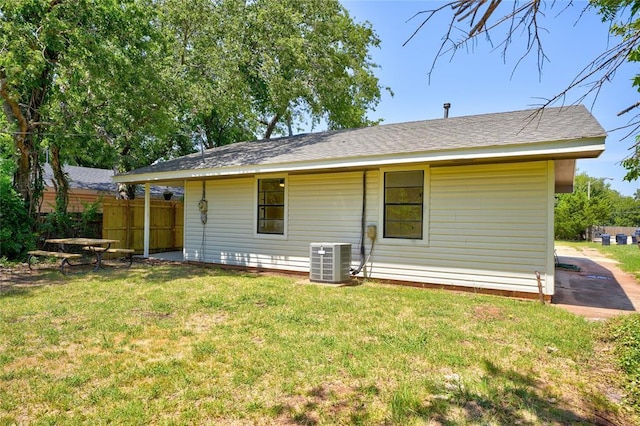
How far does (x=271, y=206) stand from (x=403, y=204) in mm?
3197

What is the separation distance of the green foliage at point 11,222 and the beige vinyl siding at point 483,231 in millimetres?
9184

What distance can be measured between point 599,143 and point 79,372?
6340 mm

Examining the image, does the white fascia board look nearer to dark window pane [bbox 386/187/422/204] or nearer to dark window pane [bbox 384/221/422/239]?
dark window pane [bbox 386/187/422/204]

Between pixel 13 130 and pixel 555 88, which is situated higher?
pixel 13 130

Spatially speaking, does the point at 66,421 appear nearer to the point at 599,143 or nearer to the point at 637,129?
the point at 637,129

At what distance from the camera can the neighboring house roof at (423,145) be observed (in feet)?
17.6

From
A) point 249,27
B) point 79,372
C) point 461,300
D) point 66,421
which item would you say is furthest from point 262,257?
point 249,27

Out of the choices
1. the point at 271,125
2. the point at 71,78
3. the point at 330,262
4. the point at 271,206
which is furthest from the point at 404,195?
the point at 271,125

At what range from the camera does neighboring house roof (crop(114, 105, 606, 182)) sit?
17.6ft

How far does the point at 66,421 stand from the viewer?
244cm

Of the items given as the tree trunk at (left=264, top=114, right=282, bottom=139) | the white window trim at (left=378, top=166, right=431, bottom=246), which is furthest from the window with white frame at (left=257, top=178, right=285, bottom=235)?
the tree trunk at (left=264, top=114, right=282, bottom=139)

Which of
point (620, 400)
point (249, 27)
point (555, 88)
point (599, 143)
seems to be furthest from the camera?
point (249, 27)

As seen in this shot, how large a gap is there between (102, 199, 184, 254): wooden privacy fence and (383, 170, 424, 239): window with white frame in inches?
323

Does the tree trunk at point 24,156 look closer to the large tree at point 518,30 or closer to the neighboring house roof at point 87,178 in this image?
the neighboring house roof at point 87,178
